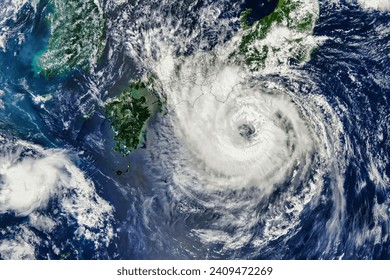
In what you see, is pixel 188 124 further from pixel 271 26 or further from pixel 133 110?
pixel 271 26

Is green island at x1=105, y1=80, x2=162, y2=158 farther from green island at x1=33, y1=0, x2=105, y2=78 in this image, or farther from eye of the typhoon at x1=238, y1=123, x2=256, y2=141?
eye of the typhoon at x1=238, y1=123, x2=256, y2=141

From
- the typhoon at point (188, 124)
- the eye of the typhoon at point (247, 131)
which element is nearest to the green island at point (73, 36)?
the typhoon at point (188, 124)

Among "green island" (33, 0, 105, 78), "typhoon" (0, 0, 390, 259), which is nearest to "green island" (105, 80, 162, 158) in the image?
"typhoon" (0, 0, 390, 259)

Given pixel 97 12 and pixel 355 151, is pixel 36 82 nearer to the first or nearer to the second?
pixel 97 12

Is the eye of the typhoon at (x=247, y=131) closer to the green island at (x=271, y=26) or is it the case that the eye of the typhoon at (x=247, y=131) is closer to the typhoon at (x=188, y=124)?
the typhoon at (x=188, y=124)

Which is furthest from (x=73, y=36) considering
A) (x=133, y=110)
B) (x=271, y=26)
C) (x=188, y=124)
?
(x=271, y=26)

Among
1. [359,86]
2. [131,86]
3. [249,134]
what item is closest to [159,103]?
[131,86]
